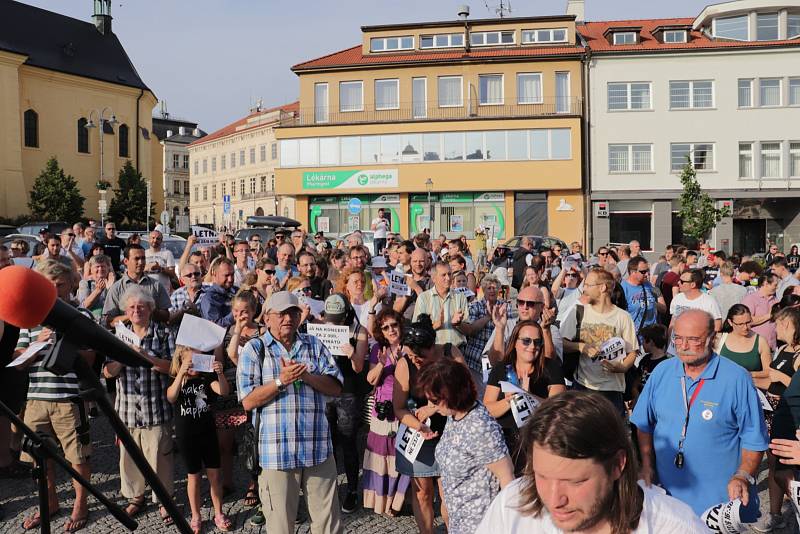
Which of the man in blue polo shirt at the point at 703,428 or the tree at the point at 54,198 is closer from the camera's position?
the man in blue polo shirt at the point at 703,428

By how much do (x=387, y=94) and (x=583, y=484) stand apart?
41569mm

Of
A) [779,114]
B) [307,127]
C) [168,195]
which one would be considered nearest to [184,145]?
[168,195]

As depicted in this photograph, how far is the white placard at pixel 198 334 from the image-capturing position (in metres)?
5.51

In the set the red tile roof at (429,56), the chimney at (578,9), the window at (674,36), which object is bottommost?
the red tile roof at (429,56)

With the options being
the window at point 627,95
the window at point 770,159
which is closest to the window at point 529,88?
the window at point 627,95

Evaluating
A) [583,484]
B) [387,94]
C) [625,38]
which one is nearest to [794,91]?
[625,38]

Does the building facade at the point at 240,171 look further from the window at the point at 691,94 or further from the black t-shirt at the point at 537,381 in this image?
the black t-shirt at the point at 537,381

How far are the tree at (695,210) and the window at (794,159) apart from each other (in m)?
6.91

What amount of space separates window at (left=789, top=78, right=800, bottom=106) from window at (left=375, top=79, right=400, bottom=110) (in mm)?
Answer: 22492

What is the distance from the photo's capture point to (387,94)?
4209cm

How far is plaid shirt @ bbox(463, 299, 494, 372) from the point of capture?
7.32 metres

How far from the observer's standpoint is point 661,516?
220 centimetres

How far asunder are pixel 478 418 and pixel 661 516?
6.98ft

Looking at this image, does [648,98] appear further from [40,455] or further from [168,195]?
[168,195]
